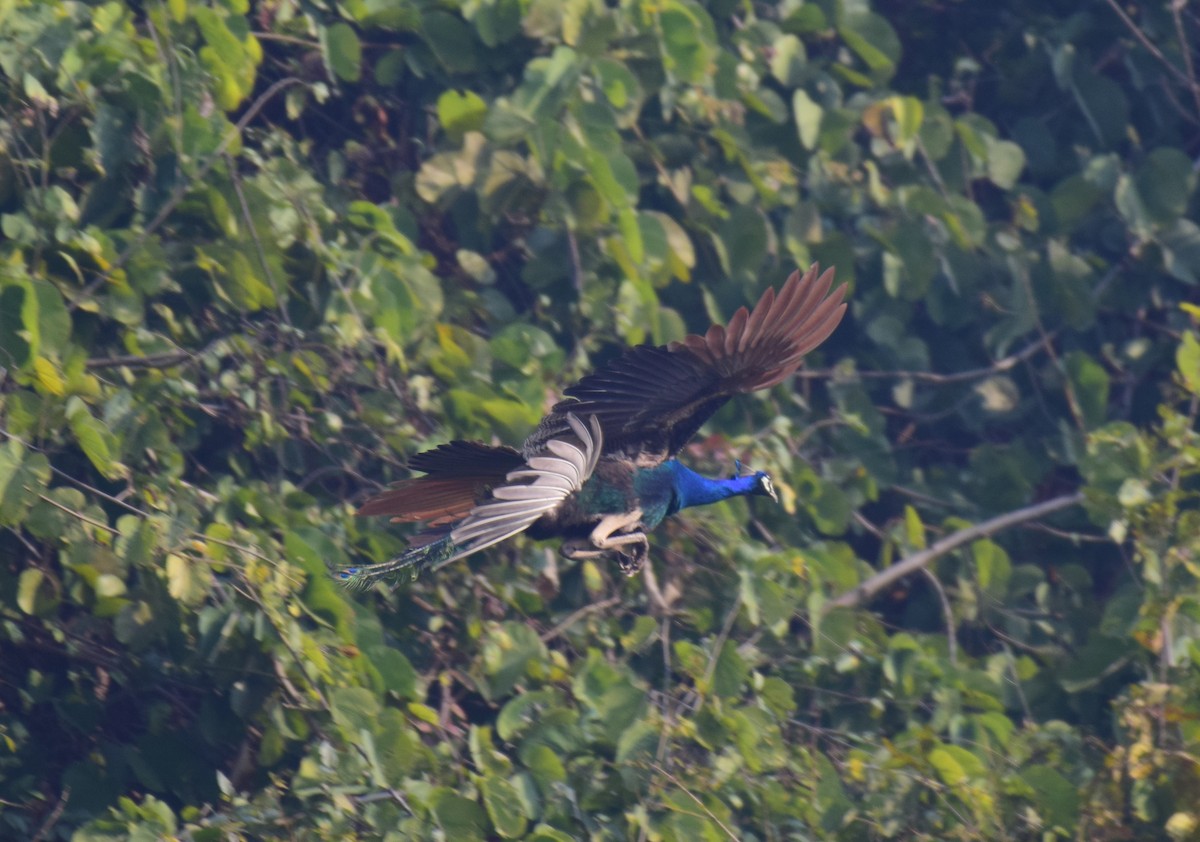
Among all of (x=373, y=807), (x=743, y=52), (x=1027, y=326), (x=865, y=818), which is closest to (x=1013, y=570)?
(x=1027, y=326)

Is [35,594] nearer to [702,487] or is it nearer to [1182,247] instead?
[702,487]

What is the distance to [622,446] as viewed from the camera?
378cm

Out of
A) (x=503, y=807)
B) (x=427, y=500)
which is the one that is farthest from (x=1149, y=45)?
(x=503, y=807)

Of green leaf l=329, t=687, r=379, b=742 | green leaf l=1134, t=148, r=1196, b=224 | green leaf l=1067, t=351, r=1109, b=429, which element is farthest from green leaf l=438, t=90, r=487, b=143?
green leaf l=1134, t=148, r=1196, b=224

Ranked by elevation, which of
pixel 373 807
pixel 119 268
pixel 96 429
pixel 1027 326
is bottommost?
pixel 373 807

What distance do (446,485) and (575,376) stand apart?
824mm

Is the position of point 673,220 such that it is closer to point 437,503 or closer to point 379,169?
point 379,169

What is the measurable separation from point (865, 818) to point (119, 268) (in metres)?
2.30

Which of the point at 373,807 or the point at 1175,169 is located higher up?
the point at 1175,169

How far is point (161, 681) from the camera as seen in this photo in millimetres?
3654

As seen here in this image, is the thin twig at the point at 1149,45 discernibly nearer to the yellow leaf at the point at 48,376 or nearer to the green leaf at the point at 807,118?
A: the green leaf at the point at 807,118

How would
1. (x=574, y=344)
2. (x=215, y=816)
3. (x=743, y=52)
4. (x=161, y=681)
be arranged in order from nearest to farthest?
(x=215, y=816) < (x=161, y=681) < (x=574, y=344) < (x=743, y=52)

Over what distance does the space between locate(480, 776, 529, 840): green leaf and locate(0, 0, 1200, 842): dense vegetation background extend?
0.01m

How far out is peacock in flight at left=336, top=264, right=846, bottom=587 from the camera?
11.2ft
